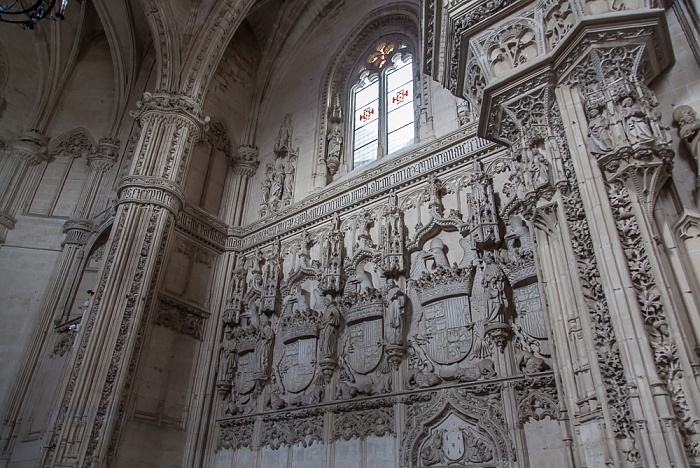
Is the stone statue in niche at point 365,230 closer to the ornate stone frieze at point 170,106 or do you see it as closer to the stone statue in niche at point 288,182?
the stone statue in niche at point 288,182

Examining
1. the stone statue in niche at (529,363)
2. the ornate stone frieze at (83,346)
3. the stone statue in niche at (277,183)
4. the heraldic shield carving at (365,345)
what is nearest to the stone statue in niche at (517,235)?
the stone statue in niche at (529,363)

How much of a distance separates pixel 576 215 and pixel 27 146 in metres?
14.1

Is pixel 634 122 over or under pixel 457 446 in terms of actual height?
over

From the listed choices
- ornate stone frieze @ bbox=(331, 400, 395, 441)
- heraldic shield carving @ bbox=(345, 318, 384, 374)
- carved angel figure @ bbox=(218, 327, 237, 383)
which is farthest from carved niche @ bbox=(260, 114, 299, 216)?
ornate stone frieze @ bbox=(331, 400, 395, 441)

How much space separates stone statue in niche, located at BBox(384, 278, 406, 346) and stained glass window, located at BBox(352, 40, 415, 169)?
3517mm

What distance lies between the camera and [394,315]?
7.39m

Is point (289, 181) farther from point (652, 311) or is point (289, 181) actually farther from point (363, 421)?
point (652, 311)

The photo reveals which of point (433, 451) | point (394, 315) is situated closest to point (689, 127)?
point (394, 315)

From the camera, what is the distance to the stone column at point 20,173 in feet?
40.7

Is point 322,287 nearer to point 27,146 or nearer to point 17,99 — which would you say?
point 27,146

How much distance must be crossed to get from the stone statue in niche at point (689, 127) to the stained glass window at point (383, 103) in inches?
239

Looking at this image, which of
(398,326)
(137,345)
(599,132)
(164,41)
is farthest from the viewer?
(164,41)

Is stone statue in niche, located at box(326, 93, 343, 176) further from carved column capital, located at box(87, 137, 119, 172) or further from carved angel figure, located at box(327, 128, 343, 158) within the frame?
carved column capital, located at box(87, 137, 119, 172)

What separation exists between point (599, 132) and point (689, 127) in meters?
0.67
